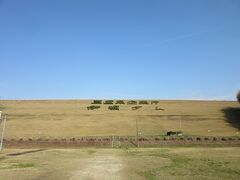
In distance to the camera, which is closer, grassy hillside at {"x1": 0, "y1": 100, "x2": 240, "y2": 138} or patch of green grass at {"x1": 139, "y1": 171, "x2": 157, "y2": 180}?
patch of green grass at {"x1": 139, "y1": 171, "x2": 157, "y2": 180}

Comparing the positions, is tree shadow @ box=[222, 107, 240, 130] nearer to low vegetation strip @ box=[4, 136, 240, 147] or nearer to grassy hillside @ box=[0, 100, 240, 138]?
grassy hillside @ box=[0, 100, 240, 138]

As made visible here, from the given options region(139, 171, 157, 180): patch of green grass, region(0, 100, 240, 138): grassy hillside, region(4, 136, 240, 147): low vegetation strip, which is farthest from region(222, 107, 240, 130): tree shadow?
region(139, 171, 157, 180): patch of green grass

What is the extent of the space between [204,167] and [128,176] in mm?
5575

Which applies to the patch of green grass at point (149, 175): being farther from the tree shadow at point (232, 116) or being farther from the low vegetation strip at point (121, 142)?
the tree shadow at point (232, 116)

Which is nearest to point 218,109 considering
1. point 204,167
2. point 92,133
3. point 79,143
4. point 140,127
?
point 140,127

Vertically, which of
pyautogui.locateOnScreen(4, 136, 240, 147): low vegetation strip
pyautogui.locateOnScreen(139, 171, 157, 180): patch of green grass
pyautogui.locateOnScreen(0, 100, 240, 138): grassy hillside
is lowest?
pyautogui.locateOnScreen(139, 171, 157, 180): patch of green grass

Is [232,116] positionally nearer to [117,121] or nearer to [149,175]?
[117,121]

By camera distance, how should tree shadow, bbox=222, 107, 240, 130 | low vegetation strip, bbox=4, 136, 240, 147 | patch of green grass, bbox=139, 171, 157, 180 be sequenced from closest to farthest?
patch of green grass, bbox=139, 171, 157, 180
low vegetation strip, bbox=4, 136, 240, 147
tree shadow, bbox=222, 107, 240, 130

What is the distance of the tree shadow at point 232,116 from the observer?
68438 millimetres

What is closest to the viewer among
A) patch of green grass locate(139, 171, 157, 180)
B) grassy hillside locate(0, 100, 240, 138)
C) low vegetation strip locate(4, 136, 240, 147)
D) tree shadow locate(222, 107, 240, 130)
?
patch of green grass locate(139, 171, 157, 180)

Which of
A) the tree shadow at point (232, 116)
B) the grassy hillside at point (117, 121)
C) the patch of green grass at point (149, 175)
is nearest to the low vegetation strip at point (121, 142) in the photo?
the grassy hillside at point (117, 121)

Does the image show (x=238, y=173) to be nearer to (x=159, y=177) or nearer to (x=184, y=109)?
(x=159, y=177)

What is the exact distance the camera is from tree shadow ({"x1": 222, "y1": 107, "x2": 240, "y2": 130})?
68438 millimetres

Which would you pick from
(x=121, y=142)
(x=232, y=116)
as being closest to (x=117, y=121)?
(x=121, y=142)
